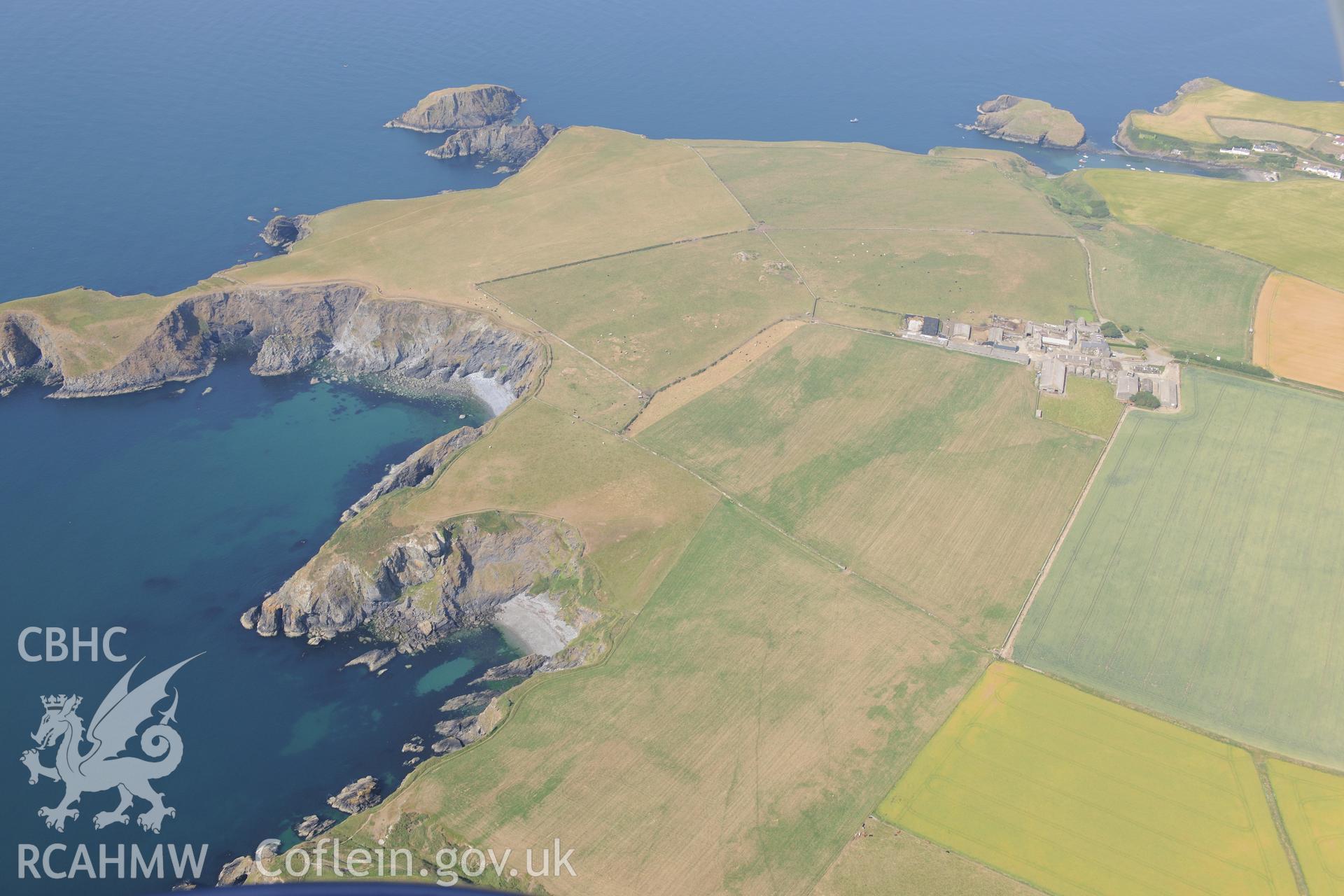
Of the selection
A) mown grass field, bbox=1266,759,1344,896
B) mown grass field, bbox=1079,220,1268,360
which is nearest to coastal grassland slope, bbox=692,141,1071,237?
mown grass field, bbox=1079,220,1268,360

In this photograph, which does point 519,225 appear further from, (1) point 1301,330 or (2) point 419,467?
(1) point 1301,330

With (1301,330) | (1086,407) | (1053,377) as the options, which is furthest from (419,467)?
(1301,330)

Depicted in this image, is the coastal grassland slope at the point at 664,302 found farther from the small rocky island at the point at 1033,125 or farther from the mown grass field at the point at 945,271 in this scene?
the small rocky island at the point at 1033,125

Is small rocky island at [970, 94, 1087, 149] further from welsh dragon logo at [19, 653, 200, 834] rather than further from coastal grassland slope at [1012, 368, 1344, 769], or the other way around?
Result: welsh dragon logo at [19, 653, 200, 834]

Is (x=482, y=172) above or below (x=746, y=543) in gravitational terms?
above

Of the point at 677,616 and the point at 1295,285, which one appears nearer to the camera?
the point at 677,616

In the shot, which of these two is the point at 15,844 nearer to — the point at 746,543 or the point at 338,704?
the point at 338,704

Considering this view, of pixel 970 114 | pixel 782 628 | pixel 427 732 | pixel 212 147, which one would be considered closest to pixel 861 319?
pixel 782 628
